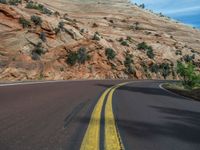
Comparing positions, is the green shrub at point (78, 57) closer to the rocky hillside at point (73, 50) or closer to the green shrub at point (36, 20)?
the rocky hillside at point (73, 50)

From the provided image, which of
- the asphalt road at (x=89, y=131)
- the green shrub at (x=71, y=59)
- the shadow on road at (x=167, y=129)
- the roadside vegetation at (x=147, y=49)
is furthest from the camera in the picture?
the roadside vegetation at (x=147, y=49)

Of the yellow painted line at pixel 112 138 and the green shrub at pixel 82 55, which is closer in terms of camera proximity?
the yellow painted line at pixel 112 138

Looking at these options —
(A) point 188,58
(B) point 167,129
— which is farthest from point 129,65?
(B) point 167,129

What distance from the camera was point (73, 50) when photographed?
4481 centimetres

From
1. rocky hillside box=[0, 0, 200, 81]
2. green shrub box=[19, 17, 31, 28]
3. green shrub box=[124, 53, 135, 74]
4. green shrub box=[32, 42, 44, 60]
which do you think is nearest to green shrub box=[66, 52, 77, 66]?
rocky hillside box=[0, 0, 200, 81]

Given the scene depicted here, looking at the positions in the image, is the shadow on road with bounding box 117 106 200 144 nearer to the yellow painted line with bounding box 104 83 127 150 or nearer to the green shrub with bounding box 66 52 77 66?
the yellow painted line with bounding box 104 83 127 150

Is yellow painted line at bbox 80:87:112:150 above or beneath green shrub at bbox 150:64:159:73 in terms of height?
beneath

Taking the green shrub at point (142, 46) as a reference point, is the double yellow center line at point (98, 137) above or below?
below

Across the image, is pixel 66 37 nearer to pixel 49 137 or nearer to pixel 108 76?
pixel 108 76

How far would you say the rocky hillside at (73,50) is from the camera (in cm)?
3634

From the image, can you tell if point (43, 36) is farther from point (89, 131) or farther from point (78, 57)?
point (89, 131)

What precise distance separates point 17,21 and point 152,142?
132 ft

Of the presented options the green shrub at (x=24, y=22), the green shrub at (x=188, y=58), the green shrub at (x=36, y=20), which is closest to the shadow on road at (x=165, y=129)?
the green shrub at (x=24, y=22)

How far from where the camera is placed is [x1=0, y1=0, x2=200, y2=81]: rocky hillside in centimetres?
3634
